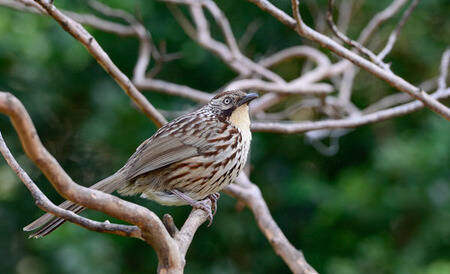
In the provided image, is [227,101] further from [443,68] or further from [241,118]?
[443,68]

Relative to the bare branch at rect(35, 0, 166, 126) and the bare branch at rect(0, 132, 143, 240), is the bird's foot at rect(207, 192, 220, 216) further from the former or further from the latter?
the bare branch at rect(0, 132, 143, 240)

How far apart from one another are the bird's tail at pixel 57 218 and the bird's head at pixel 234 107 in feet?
2.90

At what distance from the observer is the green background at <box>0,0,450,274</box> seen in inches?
257

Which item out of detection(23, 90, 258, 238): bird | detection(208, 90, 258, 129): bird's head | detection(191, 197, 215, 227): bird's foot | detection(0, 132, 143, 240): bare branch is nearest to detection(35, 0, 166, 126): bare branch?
detection(23, 90, 258, 238): bird

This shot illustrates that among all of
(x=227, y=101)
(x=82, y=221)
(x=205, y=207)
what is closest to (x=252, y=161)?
(x=227, y=101)

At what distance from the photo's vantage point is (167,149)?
407cm

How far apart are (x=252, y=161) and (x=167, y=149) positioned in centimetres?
359

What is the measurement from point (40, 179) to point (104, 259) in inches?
45.2

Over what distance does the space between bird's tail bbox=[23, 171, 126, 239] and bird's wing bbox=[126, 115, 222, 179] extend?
0.24 feet

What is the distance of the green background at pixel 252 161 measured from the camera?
257 inches

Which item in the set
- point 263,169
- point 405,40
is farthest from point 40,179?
point 405,40

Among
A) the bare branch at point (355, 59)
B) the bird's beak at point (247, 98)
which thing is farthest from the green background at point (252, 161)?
the bare branch at point (355, 59)

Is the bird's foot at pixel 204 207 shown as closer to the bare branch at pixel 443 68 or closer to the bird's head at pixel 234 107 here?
the bird's head at pixel 234 107

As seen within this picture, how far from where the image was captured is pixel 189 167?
4.08 metres
